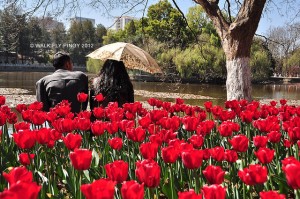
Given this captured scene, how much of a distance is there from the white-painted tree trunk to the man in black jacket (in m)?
3.15

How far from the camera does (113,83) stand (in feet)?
16.3

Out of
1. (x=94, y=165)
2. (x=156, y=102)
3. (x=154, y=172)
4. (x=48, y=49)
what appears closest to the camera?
(x=154, y=172)

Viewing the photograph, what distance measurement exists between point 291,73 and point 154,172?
57.4 metres

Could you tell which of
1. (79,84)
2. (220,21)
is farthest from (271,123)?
(220,21)

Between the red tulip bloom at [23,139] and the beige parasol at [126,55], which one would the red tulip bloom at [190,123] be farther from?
the beige parasol at [126,55]

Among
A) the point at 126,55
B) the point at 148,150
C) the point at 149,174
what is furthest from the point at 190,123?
the point at 126,55

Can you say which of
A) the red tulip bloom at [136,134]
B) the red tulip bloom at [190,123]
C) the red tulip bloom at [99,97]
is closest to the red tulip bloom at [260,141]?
the red tulip bloom at [190,123]

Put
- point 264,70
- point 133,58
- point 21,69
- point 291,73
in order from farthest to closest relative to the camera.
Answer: point 21,69, point 291,73, point 264,70, point 133,58

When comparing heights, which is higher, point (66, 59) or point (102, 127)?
point (66, 59)

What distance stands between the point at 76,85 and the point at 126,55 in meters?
0.90

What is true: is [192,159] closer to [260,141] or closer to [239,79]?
[260,141]

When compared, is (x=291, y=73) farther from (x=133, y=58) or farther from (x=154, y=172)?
(x=154, y=172)

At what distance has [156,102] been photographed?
4.66m

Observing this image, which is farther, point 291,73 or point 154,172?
point 291,73
